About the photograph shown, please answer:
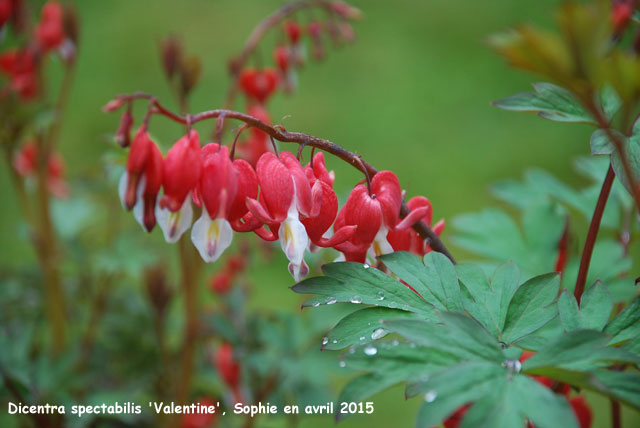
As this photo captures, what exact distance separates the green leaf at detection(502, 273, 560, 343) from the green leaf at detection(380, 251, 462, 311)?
61mm

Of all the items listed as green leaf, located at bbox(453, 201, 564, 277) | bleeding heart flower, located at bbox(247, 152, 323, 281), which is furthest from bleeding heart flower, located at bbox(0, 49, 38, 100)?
green leaf, located at bbox(453, 201, 564, 277)

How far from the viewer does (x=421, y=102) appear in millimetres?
3252

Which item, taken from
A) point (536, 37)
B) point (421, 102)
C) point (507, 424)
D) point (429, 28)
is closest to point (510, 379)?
point (507, 424)

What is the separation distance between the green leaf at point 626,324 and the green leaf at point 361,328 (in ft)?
0.63

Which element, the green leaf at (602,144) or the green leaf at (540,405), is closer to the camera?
the green leaf at (540,405)

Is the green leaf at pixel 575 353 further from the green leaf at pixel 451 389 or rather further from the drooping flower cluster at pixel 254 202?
the drooping flower cluster at pixel 254 202

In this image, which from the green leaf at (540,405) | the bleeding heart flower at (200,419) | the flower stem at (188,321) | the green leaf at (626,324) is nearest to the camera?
the green leaf at (540,405)

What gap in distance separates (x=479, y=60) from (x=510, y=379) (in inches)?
128

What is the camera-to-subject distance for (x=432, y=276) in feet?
2.15

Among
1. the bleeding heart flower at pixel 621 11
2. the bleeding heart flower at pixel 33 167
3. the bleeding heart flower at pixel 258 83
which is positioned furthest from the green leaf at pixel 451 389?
the bleeding heart flower at pixel 33 167

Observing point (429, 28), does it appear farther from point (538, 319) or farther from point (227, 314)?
point (538, 319)

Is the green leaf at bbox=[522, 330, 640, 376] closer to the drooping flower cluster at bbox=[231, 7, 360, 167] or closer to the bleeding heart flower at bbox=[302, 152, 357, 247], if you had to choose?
the bleeding heart flower at bbox=[302, 152, 357, 247]

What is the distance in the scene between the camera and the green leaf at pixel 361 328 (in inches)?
23.6

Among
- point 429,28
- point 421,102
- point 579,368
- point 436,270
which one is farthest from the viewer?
point 429,28
